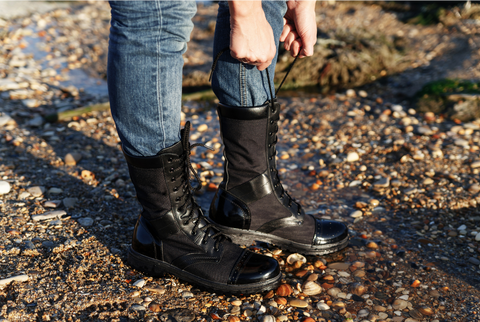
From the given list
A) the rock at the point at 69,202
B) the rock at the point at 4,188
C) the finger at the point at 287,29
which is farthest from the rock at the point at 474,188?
the rock at the point at 4,188

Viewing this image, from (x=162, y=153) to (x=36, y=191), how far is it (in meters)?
1.62

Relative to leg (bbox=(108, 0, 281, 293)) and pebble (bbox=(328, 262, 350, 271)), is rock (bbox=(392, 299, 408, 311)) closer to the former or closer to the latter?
pebble (bbox=(328, 262, 350, 271))

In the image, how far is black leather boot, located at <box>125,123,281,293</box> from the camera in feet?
6.87

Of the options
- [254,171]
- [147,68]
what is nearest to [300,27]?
[254,171]

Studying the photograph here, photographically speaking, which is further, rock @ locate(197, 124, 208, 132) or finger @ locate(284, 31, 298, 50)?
rock @ locate(197, 124, 208, 132)

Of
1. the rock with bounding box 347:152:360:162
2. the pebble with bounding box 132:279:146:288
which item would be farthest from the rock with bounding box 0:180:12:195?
the rock with bounding box 347:152:360:162

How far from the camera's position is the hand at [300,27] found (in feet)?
7.49

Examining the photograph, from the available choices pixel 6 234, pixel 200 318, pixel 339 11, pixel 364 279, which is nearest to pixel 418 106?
pixel 364 279

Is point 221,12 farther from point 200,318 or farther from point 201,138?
point 201,138

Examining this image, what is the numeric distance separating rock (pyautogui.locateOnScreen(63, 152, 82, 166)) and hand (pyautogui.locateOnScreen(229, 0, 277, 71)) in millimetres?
2321

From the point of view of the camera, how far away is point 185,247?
2.21 meters

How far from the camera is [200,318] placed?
79.4 inches

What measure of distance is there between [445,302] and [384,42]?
552cm

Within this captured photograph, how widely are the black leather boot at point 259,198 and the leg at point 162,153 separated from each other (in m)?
0.21
